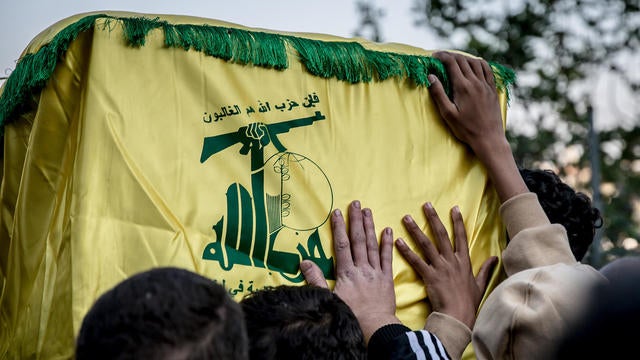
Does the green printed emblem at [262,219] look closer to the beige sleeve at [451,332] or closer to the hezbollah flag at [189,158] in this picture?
the hezbollah flag at [189,158]

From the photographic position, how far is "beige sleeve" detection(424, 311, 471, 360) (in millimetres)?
2059

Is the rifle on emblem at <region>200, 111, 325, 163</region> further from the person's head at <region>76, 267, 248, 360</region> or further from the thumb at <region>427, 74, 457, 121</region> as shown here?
the person's head at <region>76, 267, 248, 360</region>

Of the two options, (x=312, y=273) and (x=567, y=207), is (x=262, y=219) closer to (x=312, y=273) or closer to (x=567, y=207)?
(x=312, y=273)

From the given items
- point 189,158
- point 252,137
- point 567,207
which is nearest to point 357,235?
point 252,137

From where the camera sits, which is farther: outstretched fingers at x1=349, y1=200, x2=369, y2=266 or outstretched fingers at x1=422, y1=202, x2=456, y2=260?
outstretched fingers at x1=422, y1=202, x2=456, y2=260

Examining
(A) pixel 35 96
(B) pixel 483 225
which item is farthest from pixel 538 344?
(A) pixel 35 96

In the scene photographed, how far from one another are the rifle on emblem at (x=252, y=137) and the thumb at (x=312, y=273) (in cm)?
33

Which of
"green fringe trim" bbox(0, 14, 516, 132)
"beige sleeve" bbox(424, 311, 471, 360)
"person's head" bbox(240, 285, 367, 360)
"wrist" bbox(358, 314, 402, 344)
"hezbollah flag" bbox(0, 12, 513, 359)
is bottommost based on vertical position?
"beige sleeve" bbox(424, 311, 471, 360)

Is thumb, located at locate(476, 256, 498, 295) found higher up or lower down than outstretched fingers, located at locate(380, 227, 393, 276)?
lower down

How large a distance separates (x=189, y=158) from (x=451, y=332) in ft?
2.81

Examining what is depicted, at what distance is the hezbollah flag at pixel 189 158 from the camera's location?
188 cm

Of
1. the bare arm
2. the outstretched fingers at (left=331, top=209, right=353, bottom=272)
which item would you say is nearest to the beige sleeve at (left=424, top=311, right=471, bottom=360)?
the outstretched fingers at (left=331, top=209, right=353, bottom=272)

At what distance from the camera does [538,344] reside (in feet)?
5.09

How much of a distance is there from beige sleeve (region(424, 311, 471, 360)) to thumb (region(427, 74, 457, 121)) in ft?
2.08
